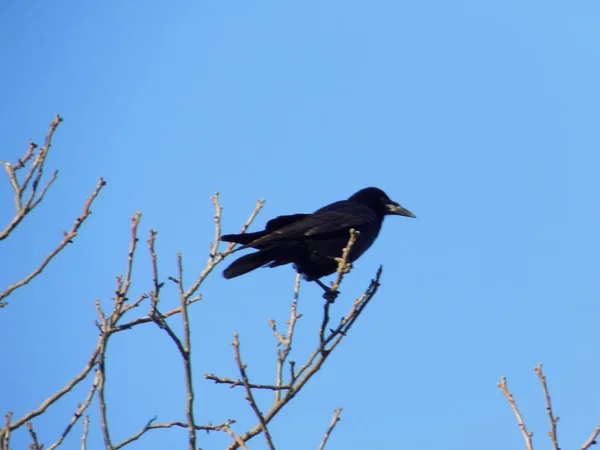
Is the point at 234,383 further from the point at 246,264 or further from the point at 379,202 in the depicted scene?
the point at 379,202

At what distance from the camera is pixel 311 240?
867 centimetres

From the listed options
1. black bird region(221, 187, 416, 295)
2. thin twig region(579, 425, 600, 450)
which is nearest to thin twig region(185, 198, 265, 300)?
A: black bird region(221, 187, 416, 295)

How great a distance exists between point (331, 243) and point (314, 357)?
3.81m

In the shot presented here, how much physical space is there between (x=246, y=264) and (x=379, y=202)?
10.0ft

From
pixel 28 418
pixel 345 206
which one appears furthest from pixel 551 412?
pixel 345 206

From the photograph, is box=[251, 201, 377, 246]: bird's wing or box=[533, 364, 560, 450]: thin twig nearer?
box=[533, 364, 560, 450]: thin twig

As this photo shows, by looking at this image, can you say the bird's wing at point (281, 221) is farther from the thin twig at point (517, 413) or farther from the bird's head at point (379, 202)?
the thin twig at point (517, 413)

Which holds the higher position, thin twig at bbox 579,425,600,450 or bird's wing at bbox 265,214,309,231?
bird's wing at bbox 265,214,309,231

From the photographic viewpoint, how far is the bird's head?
1051cm

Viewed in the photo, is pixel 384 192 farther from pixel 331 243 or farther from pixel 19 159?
pixel 19 159

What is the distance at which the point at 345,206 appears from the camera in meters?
9.77

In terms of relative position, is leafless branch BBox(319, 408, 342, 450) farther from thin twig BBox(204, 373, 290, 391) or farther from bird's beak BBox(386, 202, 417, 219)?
bird's beak BBox(386, 202, 417, 219)

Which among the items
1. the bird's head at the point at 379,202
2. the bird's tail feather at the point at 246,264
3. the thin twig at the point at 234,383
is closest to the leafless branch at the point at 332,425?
the thin twig at the point at 234,383

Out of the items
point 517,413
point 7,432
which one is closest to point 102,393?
point 7,432
